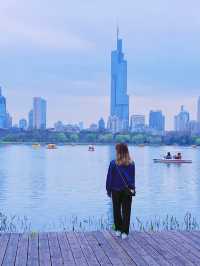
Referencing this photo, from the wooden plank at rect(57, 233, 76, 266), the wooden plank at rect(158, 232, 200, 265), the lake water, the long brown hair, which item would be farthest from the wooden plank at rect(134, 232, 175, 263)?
the lake water

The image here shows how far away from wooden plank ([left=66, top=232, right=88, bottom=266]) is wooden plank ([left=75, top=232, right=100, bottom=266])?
73 mm

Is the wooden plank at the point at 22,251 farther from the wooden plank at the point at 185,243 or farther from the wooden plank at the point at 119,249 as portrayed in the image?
the wooden plank at the point at 185,243

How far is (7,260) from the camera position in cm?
831

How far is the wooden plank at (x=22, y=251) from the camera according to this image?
26.9ft

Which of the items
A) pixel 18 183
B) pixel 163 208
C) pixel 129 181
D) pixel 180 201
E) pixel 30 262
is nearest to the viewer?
pixel 30 262

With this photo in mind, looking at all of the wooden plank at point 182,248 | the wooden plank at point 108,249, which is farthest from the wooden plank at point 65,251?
the wooden plank at point 182,248

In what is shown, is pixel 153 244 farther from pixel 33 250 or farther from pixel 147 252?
pixel 33 250

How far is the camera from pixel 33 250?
904 centimetres

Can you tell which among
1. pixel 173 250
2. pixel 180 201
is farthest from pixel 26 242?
pixel 180 201

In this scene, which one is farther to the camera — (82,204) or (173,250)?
(82,204)

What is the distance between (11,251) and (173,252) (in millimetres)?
3203

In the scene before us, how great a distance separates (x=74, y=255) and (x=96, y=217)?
15786 millimetres

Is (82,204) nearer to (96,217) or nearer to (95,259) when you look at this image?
(96,217)

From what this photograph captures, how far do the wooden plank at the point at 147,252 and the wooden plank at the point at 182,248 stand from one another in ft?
1.57
